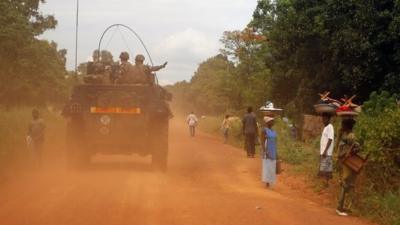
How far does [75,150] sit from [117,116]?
1.46 metres

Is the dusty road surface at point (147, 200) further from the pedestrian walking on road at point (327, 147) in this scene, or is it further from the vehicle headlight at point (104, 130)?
the vehicle headlight at point (104, 130)

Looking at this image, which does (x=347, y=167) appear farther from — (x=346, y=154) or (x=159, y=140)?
(x=159, y=140)

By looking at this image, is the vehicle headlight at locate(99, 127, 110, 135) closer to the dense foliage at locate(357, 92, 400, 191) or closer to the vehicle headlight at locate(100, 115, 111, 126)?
the vehicle headlight at locate(100, 115, 111, 126)

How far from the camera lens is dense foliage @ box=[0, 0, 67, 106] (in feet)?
99.0

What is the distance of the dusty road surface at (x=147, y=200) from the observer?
8.59 metres

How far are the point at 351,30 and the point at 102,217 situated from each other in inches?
575

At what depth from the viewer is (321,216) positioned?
9648 mm

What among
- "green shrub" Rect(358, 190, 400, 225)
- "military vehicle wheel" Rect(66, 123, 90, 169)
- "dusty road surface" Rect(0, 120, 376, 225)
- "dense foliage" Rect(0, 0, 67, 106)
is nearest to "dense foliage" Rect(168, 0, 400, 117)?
"dusty road surface" Rect(0, 120, 376, 225)

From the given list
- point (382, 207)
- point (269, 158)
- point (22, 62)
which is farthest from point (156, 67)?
point (22, 62)

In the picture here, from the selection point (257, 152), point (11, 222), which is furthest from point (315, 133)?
point (11, 222)

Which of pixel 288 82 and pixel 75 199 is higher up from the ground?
pixel 288 82

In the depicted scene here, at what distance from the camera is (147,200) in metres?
10.2

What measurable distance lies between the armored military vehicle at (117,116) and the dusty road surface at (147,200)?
765 mm

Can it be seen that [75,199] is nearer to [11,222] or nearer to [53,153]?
[11,222]
